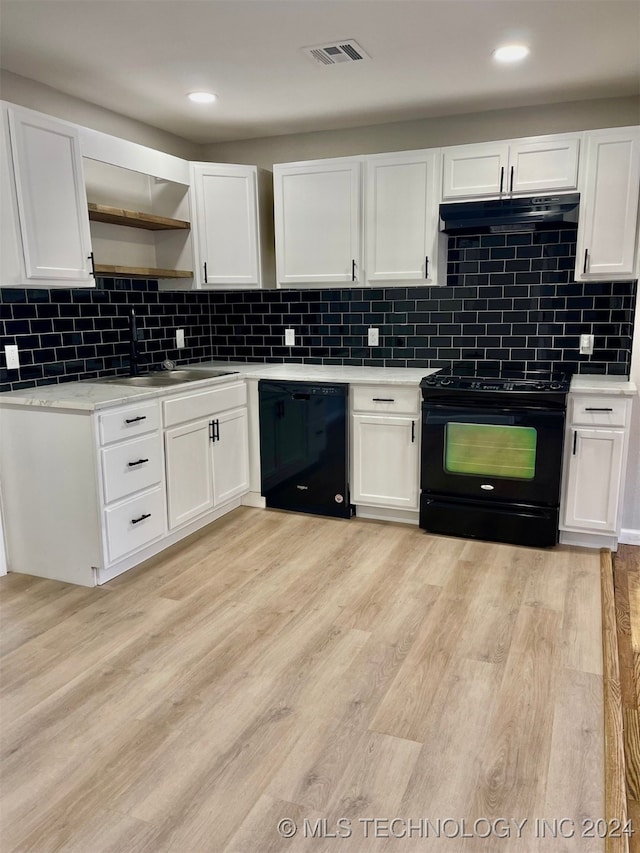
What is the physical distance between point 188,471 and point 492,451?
68.0 inches

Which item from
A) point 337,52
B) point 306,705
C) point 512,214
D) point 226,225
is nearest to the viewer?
point 306,705

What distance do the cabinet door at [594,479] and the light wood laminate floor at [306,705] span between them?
213 millimetres

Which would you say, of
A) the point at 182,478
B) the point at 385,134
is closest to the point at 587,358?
the point at 385,134

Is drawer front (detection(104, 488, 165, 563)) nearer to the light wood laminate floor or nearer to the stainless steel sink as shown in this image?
the light wood laminate floor

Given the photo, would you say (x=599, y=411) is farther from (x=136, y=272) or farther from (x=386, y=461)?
(x=136, y=272)

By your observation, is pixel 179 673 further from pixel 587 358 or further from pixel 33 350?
pixel 587 358

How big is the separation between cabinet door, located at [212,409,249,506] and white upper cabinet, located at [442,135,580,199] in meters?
1.87

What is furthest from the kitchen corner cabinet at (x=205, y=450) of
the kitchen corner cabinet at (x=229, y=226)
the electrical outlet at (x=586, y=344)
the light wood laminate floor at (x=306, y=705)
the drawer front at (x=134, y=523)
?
the electrical outlet at (x=586, y=344)

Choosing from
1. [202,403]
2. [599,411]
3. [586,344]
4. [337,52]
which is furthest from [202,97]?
[599,411]

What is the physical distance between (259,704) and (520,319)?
2.82 meters

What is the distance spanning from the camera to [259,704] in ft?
7.02

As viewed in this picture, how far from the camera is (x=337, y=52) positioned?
111 inches

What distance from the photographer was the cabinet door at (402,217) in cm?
366

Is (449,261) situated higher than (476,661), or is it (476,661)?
(449,261)
